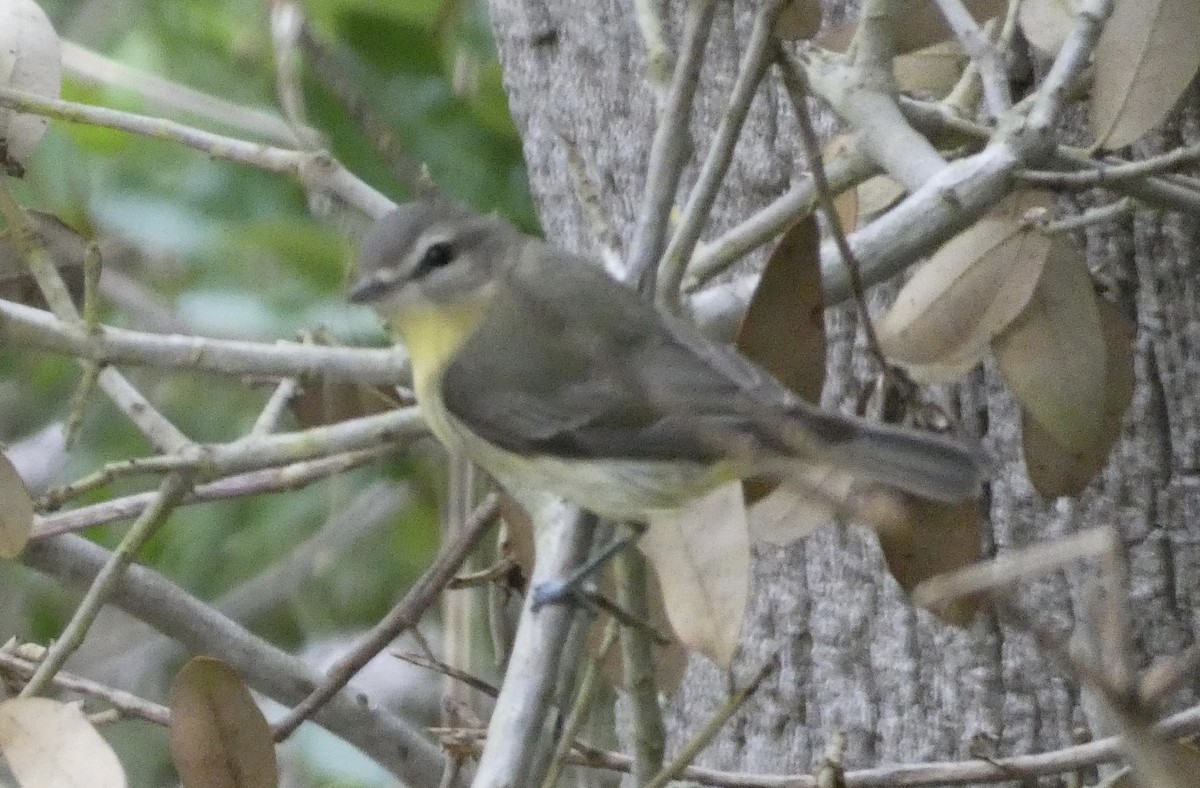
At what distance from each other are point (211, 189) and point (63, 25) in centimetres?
63

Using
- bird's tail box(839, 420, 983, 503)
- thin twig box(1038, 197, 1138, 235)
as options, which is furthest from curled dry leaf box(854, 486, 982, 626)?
thin twig box(1038, 197, 1138, 235)

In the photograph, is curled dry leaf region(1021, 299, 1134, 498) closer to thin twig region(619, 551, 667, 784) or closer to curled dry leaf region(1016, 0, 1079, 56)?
curled dry leaf region(1016, 0, 1079, 56)

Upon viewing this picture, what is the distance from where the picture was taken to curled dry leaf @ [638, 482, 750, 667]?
1.22 meters

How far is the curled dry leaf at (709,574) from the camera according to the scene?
48.1 inches

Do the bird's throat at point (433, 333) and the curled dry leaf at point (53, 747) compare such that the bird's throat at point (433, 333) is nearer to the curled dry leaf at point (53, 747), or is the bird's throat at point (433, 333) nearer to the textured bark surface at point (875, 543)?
Result: the textured bark surface at point (875, 543)

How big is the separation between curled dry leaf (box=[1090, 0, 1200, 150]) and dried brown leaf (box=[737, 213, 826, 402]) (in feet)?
1.05

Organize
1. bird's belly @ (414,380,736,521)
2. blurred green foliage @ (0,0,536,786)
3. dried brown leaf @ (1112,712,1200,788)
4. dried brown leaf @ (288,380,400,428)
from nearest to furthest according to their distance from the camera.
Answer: dried brown leaf @ (1112,712,1200,788)
bird's belly @ (414,380,736,521)
dried brown leaf @ (288,380,400,428)
blurred green foliage @ (0,0,536,786)

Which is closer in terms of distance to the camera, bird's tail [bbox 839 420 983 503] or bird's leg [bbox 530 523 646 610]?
bird's leg [bbox 530 523 646 610]

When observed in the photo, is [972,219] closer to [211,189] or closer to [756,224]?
[756,224]

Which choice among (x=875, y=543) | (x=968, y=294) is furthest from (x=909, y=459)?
(x=875, y=543)

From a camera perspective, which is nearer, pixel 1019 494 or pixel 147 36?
pixel 1019 494

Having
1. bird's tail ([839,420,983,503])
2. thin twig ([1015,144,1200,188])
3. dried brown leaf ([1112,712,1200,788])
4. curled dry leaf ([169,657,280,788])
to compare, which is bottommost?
dried brown leaf ([1112,712,1200,788])

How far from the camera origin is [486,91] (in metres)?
2.40

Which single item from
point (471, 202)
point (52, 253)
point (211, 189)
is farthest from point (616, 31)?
point (211, 189)
